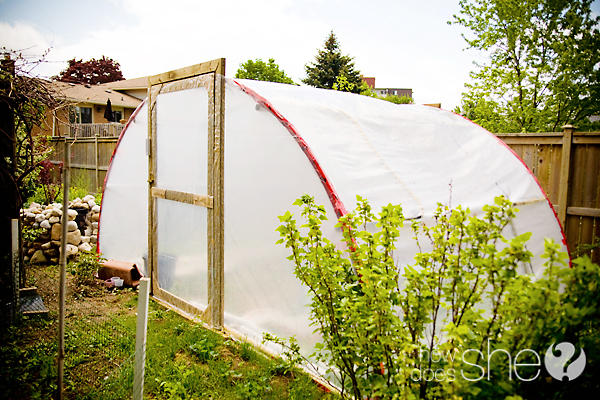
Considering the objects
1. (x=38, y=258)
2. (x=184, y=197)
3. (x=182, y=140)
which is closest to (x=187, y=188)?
(x=184, y=197)

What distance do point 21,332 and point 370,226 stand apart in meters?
3.44

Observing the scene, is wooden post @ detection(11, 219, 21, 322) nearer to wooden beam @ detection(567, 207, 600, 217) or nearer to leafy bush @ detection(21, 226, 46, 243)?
leafy bush @ detection(21, 226, 46, 243)

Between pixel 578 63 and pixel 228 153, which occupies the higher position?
pixel 578 63

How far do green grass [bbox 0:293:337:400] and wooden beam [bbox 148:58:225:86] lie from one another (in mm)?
2593

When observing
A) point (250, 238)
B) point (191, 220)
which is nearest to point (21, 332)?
point (191, 220)

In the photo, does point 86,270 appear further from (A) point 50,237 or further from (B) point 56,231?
(A) point 50,237

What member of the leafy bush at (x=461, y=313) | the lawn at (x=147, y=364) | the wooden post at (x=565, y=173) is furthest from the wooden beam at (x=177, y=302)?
the wooden post at (x=565, y=173)

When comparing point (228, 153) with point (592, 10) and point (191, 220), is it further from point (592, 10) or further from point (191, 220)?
point (592, 10)

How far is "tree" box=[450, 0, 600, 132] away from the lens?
772 cm

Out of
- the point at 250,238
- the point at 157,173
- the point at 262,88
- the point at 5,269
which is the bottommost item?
the point at 5,269

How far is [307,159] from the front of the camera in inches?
137

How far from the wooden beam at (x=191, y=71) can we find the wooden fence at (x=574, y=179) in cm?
439

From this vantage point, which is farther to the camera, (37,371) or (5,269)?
(5,269)

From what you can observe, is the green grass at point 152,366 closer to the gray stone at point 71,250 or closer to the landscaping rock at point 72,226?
the gray stone at point 71,250
